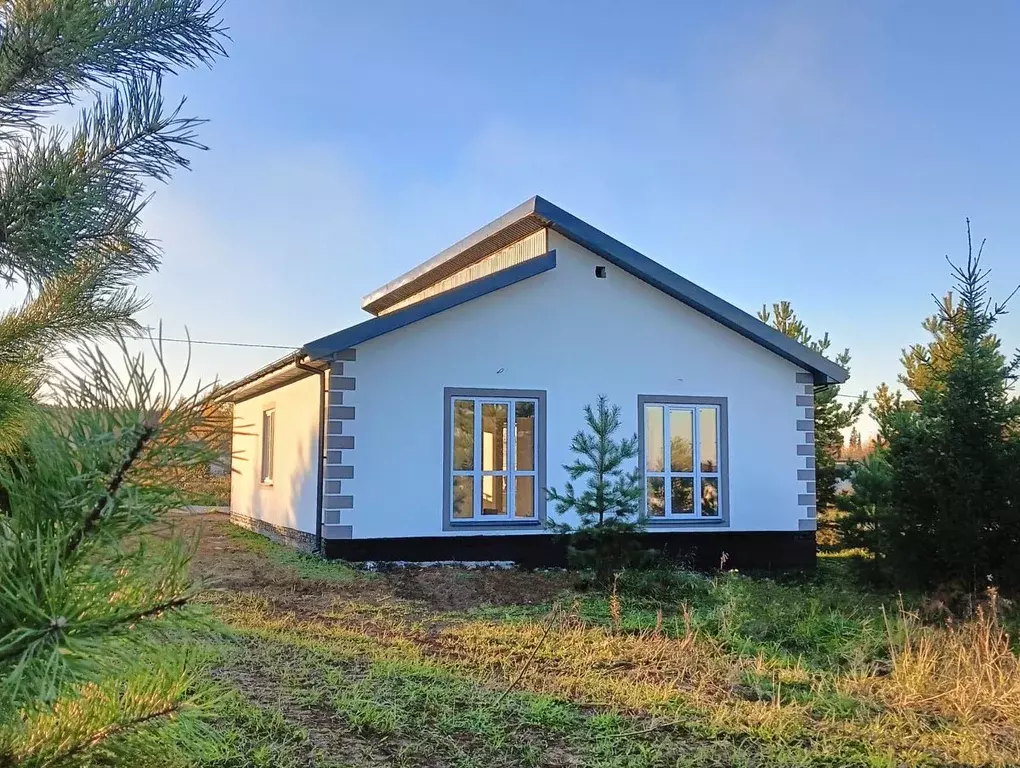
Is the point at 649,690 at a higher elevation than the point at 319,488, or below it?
below

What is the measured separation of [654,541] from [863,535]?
10.9 ft

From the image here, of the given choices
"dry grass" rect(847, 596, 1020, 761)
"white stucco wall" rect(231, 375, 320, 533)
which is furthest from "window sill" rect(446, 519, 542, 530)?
"dry grass" rect(847, 596, 1020, 761)

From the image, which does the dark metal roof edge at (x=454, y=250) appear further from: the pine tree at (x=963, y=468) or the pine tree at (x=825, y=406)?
the pine tree at (x=825, y=406)

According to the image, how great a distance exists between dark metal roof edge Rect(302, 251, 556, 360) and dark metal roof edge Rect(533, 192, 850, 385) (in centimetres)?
59

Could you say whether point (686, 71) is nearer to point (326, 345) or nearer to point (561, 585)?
point (326, 345)

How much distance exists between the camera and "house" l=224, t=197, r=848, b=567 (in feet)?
36.8

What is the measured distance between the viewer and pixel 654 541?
12.2 metres

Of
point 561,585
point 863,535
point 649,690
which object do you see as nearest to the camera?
point 649,690

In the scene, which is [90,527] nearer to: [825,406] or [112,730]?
[112,730]

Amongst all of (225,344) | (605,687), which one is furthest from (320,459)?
(225,344)

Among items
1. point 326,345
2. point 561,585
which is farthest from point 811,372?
point 326,345

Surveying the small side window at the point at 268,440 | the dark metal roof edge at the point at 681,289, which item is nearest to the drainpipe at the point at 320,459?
the small side window at the point at 268,440

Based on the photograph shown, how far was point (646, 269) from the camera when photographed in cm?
1227

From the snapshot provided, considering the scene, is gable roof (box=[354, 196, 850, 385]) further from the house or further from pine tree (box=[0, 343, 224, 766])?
pine tree (box=[0, 343, 224, 766])
